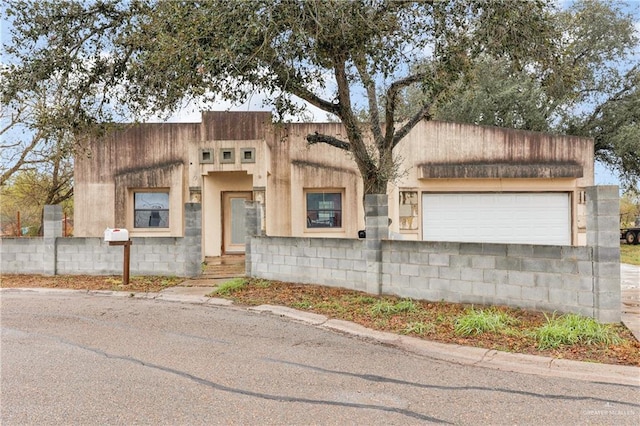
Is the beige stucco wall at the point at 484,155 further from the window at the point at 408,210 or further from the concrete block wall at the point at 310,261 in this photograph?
the concrete block wall at the point at 310,261

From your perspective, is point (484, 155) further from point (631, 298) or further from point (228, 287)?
point (228, 287)

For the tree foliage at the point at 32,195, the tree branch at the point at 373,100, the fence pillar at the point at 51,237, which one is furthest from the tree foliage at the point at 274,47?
the tree foliage at the point at 32,195

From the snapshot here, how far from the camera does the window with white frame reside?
50.8 ft

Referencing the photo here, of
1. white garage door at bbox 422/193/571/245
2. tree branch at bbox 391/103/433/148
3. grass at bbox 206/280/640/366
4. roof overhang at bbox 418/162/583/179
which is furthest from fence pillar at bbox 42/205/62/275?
white garage door at bbox 422/193/571/245

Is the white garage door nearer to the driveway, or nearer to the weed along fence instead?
the driveway

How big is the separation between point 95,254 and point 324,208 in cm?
700

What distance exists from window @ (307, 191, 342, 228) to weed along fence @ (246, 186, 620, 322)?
15.8ft

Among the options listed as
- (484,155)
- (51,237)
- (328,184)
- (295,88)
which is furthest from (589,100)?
(51,237)

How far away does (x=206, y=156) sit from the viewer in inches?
555

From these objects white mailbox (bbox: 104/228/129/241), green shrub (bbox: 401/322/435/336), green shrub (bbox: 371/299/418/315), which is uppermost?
white mailbox (bbox: 104/228/129/241)

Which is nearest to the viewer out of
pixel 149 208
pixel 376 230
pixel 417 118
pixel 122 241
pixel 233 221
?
pixel 376 230

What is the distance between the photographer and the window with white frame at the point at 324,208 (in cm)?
1547

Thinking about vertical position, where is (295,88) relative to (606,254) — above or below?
above

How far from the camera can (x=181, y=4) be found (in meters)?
8.13
